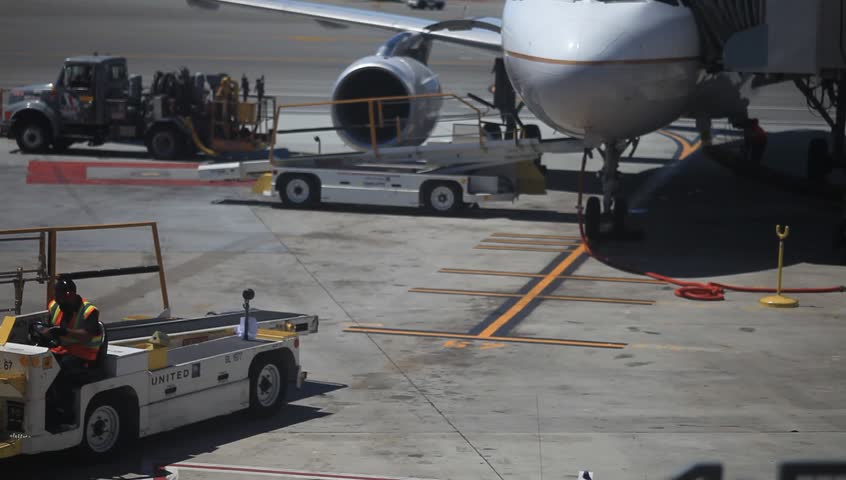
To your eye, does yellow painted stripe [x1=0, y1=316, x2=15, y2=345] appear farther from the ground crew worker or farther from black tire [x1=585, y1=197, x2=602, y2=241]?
black tire [x1=585, y1=197, x2=602, y2=241]

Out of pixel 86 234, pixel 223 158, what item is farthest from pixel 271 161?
pixel 223 158

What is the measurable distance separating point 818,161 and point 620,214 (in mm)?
9552

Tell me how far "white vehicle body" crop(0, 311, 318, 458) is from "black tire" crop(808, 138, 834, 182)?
19181 millimetres

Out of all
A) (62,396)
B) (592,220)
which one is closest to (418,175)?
(592,220)

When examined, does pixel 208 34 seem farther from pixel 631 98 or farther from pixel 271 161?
pixel 631 98

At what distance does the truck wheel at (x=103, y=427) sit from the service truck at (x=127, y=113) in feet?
68.0

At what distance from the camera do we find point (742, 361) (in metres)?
15.1

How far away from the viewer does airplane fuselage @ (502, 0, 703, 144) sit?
19453 mm

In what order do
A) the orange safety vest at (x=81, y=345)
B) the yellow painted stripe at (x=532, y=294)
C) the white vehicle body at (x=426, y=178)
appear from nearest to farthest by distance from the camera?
1. the orange safety vest at (x=81, y=345)
2. the yellow painted stripe at (x=532, y=294)
3. the white vehicle body at (x=426, y=178)

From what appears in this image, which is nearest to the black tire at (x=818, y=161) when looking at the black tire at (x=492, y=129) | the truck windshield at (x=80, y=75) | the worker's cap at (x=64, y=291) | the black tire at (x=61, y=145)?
the black tire at (x=492, y=129)

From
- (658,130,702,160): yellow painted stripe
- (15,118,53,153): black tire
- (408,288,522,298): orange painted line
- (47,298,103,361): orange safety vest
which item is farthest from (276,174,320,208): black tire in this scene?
(47,298,103,361): orange safety vest

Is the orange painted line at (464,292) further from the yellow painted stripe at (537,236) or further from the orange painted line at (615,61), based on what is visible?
the yellow painted stripe at (537,236)

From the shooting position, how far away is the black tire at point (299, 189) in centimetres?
2578

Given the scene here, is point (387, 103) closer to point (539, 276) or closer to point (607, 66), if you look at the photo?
point (539, 276)
